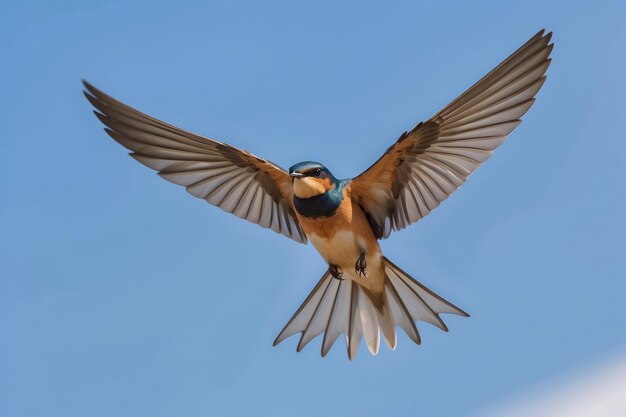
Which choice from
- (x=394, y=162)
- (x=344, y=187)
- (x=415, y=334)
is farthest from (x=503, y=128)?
(x=415, y=334)

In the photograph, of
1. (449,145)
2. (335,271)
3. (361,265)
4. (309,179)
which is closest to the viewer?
(309,179)

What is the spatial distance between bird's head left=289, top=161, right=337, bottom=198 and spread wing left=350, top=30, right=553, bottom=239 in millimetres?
388

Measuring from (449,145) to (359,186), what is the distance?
0.75 meters

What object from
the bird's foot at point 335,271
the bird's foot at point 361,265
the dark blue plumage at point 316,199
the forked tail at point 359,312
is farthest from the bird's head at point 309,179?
the forked tail at point 359,312

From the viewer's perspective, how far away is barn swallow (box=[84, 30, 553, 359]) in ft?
21.4

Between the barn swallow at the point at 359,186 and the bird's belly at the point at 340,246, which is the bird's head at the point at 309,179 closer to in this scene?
the barn swallow at the point at 359,186

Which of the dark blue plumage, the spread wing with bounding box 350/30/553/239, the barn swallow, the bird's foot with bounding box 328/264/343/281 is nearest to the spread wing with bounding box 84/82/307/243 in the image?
the barn swallow

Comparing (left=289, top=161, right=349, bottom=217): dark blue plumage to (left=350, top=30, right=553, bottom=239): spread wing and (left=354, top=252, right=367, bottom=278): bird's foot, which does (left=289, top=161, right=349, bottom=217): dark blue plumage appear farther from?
(left=354, top=252, right=367, bottom=278): bird's foot

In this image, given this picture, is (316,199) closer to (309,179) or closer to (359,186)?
(309,179)

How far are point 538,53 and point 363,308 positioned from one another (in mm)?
2528

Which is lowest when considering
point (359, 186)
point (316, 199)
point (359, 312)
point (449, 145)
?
point (359, 312)

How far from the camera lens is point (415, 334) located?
7156 millimetres

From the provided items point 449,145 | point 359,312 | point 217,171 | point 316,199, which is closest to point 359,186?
point 316,199

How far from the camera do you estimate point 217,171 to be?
24.3 feet
